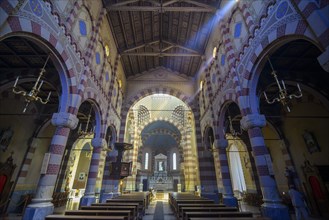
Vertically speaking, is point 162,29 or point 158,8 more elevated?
point 162,29

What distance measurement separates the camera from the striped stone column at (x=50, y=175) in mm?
5182

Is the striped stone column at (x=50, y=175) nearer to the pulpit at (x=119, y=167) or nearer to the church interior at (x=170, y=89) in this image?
the church interior at (x=170, y=89)

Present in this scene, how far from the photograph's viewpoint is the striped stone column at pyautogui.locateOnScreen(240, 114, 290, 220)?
5343mm

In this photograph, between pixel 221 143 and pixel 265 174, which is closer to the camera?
pixel 265 174

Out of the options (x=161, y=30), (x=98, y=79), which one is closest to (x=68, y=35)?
(x=98, y=79)

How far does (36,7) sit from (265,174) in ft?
29.2

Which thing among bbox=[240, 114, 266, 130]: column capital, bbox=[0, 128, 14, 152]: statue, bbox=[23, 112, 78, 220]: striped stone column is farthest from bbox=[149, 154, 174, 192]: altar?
bbox=[240, 114, 266, 130]: column capital

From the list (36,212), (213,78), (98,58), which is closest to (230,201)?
(213,78)

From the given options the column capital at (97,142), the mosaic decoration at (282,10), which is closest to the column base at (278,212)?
the mosaic decoration at (282,10)

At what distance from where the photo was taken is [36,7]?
5.00 meters

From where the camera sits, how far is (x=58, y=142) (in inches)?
244

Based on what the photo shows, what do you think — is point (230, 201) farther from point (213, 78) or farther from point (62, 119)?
point (62, 119)

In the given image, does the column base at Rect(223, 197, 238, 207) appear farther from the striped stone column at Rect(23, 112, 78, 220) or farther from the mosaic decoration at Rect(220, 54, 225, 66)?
the striped stone column at Rect(23, 112, 78, 220)

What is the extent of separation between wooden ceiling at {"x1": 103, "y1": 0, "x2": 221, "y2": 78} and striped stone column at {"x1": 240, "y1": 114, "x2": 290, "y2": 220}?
7444 millimetres
